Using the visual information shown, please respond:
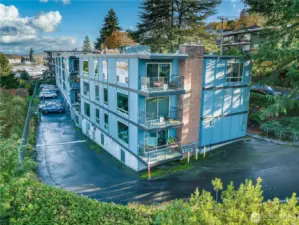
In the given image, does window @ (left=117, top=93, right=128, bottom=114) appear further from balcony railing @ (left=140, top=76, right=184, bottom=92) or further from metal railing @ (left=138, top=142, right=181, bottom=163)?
metal railing @ (left=138, top=142, right=181, bottom=163)

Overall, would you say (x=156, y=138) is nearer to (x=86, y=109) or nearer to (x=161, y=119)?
(x=161, y=119)

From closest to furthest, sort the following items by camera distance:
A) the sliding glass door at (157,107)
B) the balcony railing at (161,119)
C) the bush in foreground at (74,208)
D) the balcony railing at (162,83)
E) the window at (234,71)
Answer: the bush in foreground at (74,208) < the balcony railing at (162,83) < the balcony railing at (161,119) < the sliding glass door at (157,107) < the window at (234,71)

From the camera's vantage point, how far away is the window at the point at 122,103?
54.9ft

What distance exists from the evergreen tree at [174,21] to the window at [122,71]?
16.8 meters

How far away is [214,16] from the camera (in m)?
30.8

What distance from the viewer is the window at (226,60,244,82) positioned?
1814cm

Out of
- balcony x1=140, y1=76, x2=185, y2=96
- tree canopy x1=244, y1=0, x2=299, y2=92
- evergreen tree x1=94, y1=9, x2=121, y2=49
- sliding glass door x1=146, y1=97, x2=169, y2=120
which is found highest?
evergreen tree x1=94, y1=9, x2=121, y2=49

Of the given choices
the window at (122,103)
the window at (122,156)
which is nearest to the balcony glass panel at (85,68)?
the window at (122,103)

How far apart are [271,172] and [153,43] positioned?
23851mm

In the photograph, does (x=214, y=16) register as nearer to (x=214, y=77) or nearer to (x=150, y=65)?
(x=214, y=77)

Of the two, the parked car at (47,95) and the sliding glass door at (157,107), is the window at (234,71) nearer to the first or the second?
the sliding glass door at (157,107)

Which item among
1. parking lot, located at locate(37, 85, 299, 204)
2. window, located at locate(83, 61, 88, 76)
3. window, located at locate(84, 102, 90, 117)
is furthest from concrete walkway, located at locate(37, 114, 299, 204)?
window, located at locate(83, 61, 88, 76)

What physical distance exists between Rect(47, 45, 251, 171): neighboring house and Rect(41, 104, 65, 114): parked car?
15.9 m

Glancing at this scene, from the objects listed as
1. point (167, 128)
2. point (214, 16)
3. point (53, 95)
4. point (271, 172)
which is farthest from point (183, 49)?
point (53, 95)
